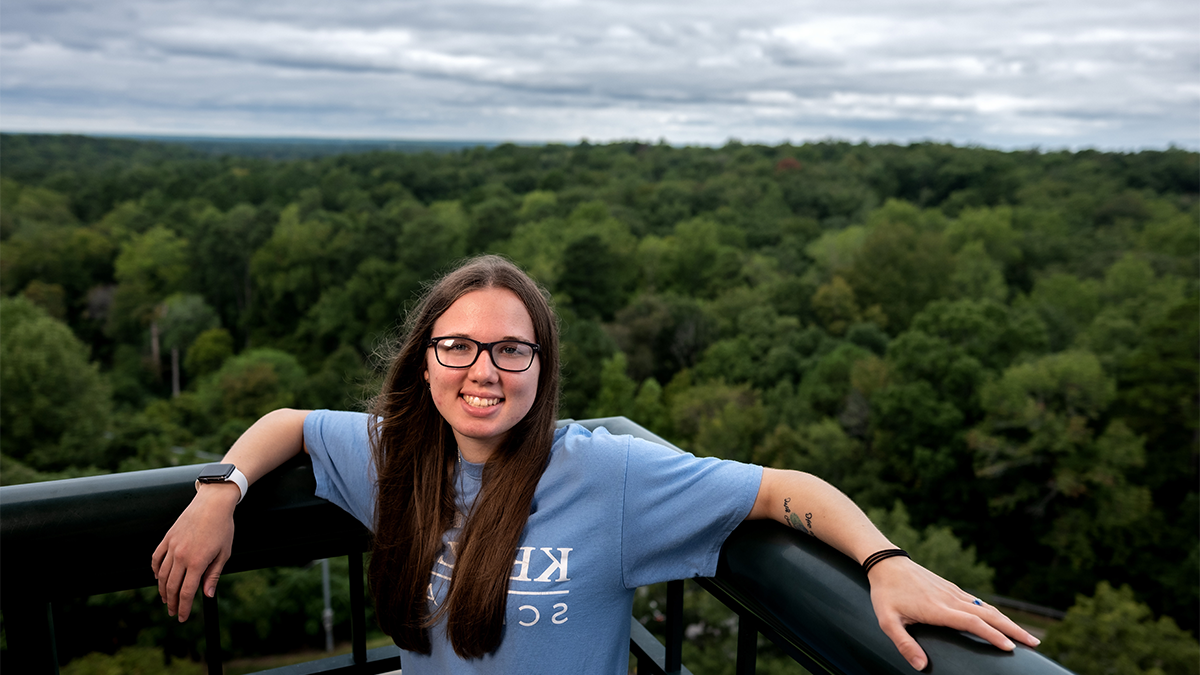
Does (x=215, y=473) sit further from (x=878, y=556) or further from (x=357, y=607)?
(x=878, y=556)

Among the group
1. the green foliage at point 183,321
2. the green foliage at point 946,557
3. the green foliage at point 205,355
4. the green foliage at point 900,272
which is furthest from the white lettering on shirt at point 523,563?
the green foliage at point 183,321

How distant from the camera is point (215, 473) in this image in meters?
1.42

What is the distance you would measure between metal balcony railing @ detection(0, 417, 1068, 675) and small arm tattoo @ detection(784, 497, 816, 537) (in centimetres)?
3

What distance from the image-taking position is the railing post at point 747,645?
4.23ft

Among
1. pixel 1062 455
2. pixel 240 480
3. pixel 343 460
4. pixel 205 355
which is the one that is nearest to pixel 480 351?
pixel 343 460

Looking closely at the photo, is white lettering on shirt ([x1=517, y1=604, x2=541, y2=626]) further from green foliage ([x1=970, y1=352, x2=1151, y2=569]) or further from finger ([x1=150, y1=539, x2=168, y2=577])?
green foliage ([x1=970, y1=352, x2=1151, y2=569])

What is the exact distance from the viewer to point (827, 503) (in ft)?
4.04

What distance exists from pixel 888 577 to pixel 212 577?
1.09 metres

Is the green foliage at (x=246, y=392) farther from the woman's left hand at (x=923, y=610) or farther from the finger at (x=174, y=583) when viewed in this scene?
the woman's left hand at (x=923, y=610)

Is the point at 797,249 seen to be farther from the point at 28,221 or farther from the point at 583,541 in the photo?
the point at 583,541

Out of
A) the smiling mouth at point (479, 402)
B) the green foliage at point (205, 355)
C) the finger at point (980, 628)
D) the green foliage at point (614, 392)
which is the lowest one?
the green foliage at point (205, 355)

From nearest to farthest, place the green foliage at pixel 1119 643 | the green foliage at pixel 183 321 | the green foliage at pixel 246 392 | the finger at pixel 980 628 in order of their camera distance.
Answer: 1. the finger at pixel 980 628
2. the green foliage at pixel 1119 643
3. the green foliage at pixel 246 392
4. the green foliage at pixel 183 321

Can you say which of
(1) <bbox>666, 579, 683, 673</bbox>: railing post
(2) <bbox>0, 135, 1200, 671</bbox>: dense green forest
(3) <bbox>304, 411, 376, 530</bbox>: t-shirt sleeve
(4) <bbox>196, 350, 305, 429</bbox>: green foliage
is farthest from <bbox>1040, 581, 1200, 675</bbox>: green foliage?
(4) <bbox>196, 350, 305, 429</bbox>: green foliage

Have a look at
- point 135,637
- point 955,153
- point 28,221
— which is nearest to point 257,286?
point 28,221
